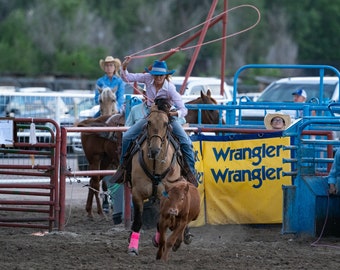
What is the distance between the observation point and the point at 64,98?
19.3 meters

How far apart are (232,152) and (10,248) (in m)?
3.77

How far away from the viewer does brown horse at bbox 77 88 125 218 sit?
14.3 m

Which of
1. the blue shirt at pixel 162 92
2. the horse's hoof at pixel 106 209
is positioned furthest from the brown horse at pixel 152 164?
the horse's hoof at pixel 106 209

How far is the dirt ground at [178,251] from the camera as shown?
31.2 ft

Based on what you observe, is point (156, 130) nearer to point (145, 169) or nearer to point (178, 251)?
point (145, 169)

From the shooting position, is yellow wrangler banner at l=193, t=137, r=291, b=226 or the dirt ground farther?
yellow wrangler banner at l=193, t=137, r=291, b=226

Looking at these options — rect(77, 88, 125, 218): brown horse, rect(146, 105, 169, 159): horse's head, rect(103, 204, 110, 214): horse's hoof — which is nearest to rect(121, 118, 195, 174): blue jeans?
rect(146, 105, 169, 159): horse's head

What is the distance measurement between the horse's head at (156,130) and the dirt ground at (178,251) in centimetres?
114

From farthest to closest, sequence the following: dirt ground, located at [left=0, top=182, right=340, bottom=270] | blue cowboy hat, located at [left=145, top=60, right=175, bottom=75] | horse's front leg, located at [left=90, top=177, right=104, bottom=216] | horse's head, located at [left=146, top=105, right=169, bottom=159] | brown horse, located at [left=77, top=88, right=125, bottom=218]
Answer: horse's front leg, located at [left=90, top=177, right=104, bottom=216], brown horse, located at [left=77, top=88, right=125, bottom=218], blue cowboy hat, located at [left=145, top=60, right=175, bottom=75], horse's head, located at [left=146, top=105, right=169, bottom=159], dirt ground, located at [left=0, top=182, right=340, bottom=270]

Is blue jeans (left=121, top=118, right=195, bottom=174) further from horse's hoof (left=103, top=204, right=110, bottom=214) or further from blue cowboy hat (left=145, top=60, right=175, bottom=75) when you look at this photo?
horse's hoof (left=103, top=204, right=110, bottom=214)

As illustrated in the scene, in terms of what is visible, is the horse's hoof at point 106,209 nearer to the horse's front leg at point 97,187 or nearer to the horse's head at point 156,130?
the horse's front leg at point 97,187

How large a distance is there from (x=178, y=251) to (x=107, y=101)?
4901 mm

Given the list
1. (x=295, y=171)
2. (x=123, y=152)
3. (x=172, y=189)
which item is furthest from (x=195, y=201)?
(x=295, y=171)

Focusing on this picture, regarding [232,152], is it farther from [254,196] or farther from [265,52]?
[265,52]
